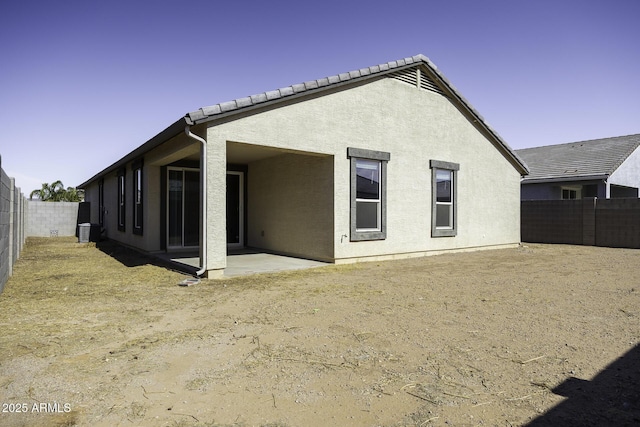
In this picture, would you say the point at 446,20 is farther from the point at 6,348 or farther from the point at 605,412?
the point at 6,348

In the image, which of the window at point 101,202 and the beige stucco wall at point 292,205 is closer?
the beige stucco wall at point 292,205

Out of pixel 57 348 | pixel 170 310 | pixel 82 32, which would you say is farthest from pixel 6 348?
pixel 82 32

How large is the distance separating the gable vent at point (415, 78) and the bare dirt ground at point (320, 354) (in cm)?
685

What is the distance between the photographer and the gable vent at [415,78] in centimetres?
1157

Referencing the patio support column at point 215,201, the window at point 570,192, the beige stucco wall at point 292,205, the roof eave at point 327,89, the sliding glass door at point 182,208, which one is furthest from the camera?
the window at point 570,192

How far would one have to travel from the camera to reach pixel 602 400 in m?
2.88

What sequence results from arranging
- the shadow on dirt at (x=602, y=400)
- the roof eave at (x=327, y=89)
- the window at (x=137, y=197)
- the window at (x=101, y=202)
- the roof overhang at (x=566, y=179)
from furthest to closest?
the window at (x=101, y=202), the roof overhang at (x=566, y=179), the window at (x=137, y=197), the roof eave at (x=327, y=89), the shadow on dirt at (x=602, y=400)

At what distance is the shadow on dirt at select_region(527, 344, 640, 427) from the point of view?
2.59 metres

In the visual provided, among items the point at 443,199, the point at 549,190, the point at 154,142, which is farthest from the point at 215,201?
the point at 549,190

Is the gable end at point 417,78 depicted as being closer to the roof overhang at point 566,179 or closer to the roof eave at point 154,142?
the roof eave at point 154,142

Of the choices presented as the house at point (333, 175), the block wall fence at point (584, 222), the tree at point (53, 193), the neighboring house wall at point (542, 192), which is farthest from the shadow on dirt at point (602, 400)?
the tree at point (53, 193)

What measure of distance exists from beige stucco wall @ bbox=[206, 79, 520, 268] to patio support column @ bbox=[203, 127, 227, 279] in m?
0.02

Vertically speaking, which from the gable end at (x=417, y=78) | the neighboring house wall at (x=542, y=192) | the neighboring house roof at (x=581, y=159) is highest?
the gable end at (x=417, y=78)

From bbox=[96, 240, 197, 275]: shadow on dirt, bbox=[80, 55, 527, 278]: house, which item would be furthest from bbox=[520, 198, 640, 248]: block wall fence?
bbox=[96, 240, 197, 275]: shadow on dirt
